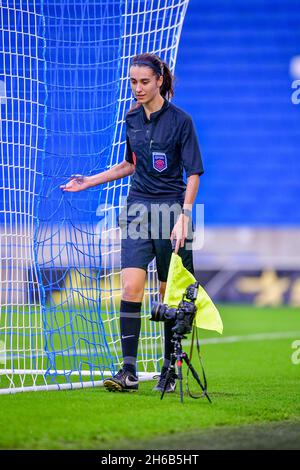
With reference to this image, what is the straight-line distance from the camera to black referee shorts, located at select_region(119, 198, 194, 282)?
216 inches

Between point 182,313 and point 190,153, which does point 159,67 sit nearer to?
point 190,153

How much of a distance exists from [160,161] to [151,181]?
0.12 m

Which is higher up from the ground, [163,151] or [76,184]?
[163,151]

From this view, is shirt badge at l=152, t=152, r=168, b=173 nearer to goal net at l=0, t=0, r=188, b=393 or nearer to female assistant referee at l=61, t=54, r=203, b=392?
female assistant referee at l=61, t=54, r=203, b=392

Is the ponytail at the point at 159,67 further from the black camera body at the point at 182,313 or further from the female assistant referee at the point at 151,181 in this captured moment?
the black camera body at the point at 182,313

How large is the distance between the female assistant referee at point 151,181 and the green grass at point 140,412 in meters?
0.38

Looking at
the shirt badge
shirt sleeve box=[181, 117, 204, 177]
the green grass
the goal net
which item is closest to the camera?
the green grass

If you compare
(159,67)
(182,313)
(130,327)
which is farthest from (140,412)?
(159,67)

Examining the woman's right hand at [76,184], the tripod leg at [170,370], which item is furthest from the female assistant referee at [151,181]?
the woman's right hand at [76,184]

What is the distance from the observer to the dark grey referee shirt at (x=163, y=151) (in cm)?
543

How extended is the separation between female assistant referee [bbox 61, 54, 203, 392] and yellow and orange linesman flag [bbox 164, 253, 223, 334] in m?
0.21

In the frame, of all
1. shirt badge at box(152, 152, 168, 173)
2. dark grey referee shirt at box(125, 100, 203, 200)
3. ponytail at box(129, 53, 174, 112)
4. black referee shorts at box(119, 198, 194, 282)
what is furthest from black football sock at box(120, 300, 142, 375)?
ponytail at box(129, 53, 174, 112)

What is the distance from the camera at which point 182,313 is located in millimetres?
5117

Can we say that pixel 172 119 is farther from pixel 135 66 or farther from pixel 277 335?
pixel 277 335
